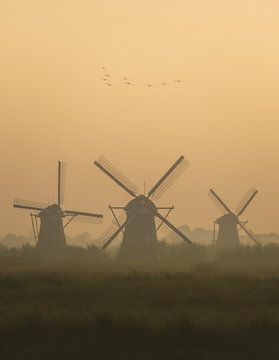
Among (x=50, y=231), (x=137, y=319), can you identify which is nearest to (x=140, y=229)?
(x=50, y=231)

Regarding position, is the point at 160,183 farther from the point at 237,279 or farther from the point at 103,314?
the point at 103,314

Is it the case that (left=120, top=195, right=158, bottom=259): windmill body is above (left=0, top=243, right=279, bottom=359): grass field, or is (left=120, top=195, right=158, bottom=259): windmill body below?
above

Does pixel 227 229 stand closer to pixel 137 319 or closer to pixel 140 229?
pixel 140 229

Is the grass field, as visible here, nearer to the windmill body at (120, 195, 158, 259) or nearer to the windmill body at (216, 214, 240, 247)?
the windmill body at (120, 195, 158, 259)

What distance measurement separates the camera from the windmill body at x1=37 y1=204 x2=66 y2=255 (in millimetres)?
72938

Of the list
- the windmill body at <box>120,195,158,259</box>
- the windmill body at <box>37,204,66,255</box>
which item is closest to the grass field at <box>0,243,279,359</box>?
the windmill body at <box>120,195,158,259</box>

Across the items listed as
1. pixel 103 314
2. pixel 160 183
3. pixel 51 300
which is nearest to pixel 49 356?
pixel 103 314

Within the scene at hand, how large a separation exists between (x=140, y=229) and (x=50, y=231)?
27.3 feet

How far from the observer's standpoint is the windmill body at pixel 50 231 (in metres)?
72.9

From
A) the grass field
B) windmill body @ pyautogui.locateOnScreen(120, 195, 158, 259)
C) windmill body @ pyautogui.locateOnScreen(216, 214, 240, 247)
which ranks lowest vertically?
the grass field

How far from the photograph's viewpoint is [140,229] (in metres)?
69.1

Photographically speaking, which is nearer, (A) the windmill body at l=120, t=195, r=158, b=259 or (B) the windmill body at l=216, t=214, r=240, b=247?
(A) the windmill body at l=120, t=195, r=158, b=259

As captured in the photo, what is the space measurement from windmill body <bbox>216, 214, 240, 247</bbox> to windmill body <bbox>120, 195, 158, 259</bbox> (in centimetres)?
2130

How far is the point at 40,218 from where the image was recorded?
74000 mm
